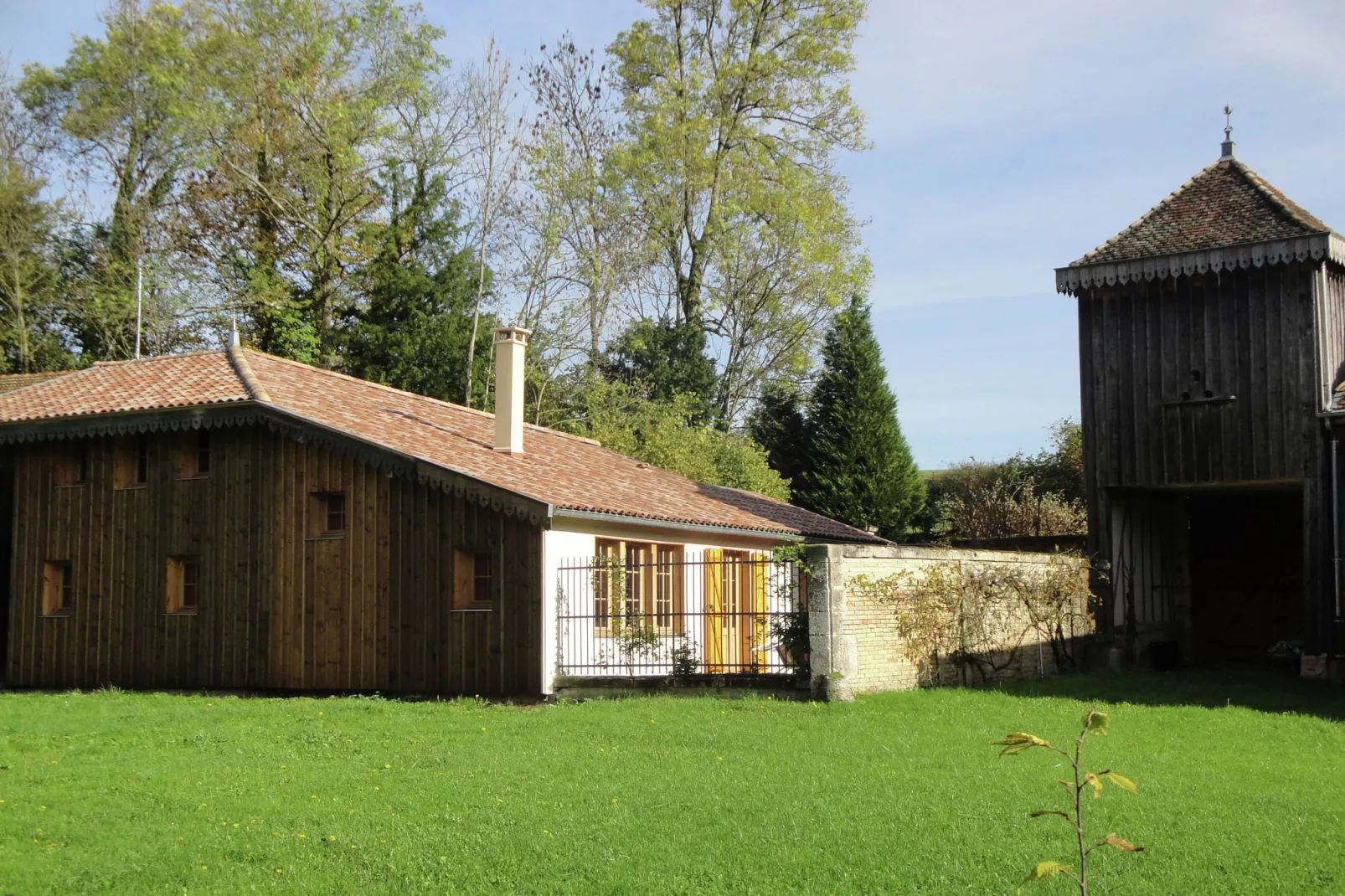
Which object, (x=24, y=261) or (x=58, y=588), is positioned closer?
(x=58, y=588)

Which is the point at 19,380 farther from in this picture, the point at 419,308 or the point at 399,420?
the point at 399,420

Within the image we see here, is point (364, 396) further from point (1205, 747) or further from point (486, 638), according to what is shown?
point (1205, 747)

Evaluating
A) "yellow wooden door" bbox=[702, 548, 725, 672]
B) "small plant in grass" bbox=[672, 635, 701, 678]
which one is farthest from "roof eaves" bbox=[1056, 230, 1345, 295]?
"small plant in grass" bbox=[672, 635, 701, 678]

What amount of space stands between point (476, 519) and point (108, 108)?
23110 mm

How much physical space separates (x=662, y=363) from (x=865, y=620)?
21.4 meters

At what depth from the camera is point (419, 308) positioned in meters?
36.0

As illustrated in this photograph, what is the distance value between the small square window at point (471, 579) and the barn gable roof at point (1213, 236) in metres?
11.3

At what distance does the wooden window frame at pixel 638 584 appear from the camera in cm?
1894

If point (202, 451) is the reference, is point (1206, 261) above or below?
above

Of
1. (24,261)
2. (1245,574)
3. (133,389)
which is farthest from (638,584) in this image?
(24,261)

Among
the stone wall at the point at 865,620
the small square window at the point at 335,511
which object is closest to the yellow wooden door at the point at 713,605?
the stone wall at the point at 865,620

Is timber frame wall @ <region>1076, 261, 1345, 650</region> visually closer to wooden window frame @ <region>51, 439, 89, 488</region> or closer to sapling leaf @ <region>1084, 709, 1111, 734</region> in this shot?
wooden window frame @ <region>51, 439, 89, 488</region>

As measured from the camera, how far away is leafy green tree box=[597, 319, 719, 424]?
38.4 metres

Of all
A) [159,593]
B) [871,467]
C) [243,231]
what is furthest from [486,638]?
[243,231]
